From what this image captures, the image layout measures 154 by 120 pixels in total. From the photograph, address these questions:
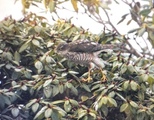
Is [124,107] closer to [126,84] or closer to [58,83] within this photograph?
[126,84]

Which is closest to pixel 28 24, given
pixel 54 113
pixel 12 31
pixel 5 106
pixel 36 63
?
pixel 12 31

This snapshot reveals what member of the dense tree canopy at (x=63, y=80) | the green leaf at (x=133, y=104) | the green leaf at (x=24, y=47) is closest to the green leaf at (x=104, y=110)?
the dense tree canopy at (x=63, y=80)

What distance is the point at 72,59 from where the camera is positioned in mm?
1724

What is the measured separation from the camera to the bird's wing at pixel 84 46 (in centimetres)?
172

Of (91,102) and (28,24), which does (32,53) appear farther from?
(91,102)

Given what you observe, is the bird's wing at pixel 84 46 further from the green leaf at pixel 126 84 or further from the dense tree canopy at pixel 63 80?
the green leaf at pixel 126 84

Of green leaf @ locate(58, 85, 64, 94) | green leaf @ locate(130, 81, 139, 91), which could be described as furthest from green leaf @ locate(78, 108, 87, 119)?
green leaf @ locate(130, 81, 139, 91)

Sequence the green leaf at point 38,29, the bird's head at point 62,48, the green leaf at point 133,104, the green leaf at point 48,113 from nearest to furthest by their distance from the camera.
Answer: the green leaf at point 48,113 < the green leaf at point 133,104 < the bird's head at point 62,48 < the green leaf at point 38,29

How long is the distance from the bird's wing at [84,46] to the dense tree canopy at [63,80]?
83 millimetres

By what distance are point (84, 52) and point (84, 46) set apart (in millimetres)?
28

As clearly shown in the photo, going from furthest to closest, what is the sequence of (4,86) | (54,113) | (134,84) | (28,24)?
(28,24) → (4,86) → (134,84) → (54,113)

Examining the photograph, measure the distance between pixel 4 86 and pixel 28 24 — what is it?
365 mm

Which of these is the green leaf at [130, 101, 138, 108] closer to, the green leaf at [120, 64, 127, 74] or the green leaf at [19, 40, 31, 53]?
the green leaf at [120, 64, 127, 74]

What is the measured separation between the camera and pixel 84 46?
1737 millimetres
